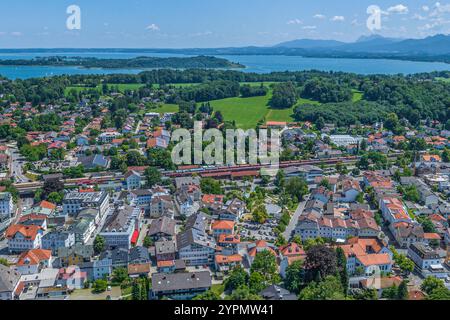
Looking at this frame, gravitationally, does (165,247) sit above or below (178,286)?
above

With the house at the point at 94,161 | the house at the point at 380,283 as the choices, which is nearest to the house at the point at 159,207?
the house at the point at 94,161

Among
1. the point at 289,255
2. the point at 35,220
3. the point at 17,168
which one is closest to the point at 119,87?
the point at 17,168

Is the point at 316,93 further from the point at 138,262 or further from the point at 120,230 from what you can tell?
the point at 138,262

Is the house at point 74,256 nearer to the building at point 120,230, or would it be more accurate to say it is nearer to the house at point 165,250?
the building at point 120,230

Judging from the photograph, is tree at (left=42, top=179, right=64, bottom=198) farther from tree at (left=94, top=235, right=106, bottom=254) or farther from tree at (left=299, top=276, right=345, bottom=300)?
tree at (left=299, top=276, right=345, bottom=300)

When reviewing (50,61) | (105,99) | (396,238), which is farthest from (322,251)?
(50,61)
